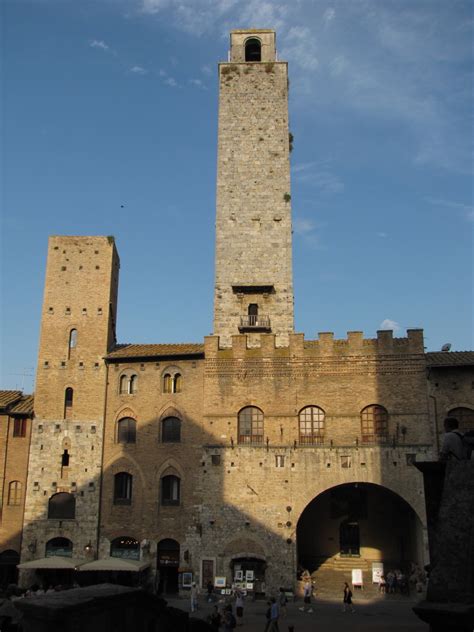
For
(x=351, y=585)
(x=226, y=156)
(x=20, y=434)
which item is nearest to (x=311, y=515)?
(x=351, y=585)

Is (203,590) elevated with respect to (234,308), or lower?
lower

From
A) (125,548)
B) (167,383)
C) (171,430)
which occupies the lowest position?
(125,548)

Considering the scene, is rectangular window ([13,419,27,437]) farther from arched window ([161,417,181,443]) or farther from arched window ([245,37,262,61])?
arched window ([245,37,262,61])

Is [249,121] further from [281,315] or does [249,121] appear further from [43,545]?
[43,545]

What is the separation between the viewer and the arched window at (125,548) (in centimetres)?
3172

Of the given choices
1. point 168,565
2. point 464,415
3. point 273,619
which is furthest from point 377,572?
point 273,619

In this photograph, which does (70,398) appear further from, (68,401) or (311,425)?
(311,425)

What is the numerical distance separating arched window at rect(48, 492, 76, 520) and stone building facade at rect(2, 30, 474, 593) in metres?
0.07

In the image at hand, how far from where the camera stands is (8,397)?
118ft

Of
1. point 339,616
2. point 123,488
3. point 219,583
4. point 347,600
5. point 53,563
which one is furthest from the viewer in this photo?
point 123,488

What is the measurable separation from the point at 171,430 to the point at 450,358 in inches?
566

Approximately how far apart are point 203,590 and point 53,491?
29.5ft

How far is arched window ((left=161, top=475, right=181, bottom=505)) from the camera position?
Result: 32.1 metres

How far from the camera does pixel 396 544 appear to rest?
33312 mm
